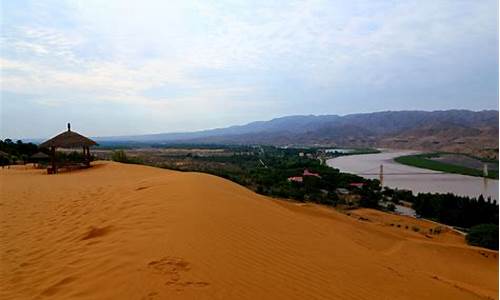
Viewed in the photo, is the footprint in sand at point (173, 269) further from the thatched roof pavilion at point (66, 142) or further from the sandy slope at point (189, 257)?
the thatched roof pavilion at point (66, 142)

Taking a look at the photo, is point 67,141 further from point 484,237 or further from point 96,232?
point 484,237

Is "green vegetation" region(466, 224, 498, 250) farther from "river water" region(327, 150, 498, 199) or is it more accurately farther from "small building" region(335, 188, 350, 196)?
"river water" region(327, 150, 498, 199)


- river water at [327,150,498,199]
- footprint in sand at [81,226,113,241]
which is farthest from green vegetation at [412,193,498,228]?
footprint in sand at [81,226,113,241]

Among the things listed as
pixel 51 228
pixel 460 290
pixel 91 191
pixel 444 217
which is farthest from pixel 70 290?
pixel 444 217

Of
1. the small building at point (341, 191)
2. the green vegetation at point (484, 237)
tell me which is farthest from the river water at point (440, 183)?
the green vegetation at point (484, 237)

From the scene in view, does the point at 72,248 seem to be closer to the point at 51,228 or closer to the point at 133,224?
the point at 133,224
